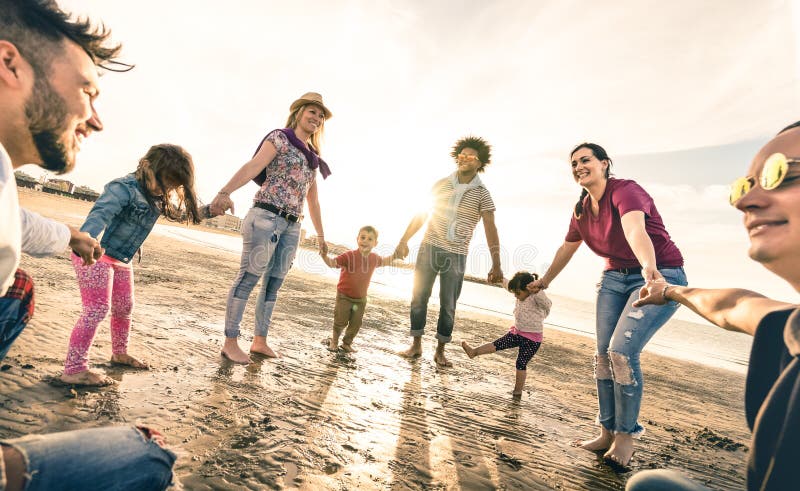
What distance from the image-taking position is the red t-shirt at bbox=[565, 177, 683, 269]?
3.17 m

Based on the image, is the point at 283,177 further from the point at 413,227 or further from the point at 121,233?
the point at 413,227

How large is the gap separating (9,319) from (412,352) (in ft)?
16.0

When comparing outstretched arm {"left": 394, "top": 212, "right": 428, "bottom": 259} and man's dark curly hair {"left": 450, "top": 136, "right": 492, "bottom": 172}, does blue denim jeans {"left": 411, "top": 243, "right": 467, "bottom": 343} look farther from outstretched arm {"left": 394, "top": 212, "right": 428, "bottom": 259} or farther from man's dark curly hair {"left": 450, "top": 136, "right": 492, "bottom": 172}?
man's dark curly hair {"left": 450, "top": 136, "right": 492, "bottom": 172}

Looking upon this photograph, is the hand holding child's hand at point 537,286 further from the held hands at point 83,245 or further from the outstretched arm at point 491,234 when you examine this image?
the held hands at point 83,245

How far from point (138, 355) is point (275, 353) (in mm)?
1339

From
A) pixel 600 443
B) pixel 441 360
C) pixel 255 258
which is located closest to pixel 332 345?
pixel 441 360

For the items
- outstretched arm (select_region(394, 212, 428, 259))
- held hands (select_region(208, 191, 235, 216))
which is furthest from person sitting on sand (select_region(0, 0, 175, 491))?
outstretched arm (select_region(394, 212, 428, 259))

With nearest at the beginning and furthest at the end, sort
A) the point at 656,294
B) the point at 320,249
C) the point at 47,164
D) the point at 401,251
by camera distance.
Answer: the point at 47,164
the point at 656,294
the point at 320,249
the point at 401,251

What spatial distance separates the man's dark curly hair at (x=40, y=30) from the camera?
3.67 feet

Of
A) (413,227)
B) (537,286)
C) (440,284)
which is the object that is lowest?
(440,284)

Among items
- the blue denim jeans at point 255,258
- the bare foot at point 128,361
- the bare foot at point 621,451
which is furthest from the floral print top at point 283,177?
the bare foot at point 621,451

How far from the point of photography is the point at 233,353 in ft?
12.5

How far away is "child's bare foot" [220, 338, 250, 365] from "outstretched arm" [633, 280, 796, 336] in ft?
12.2

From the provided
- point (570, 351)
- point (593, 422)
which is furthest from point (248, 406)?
point (570, 351)
